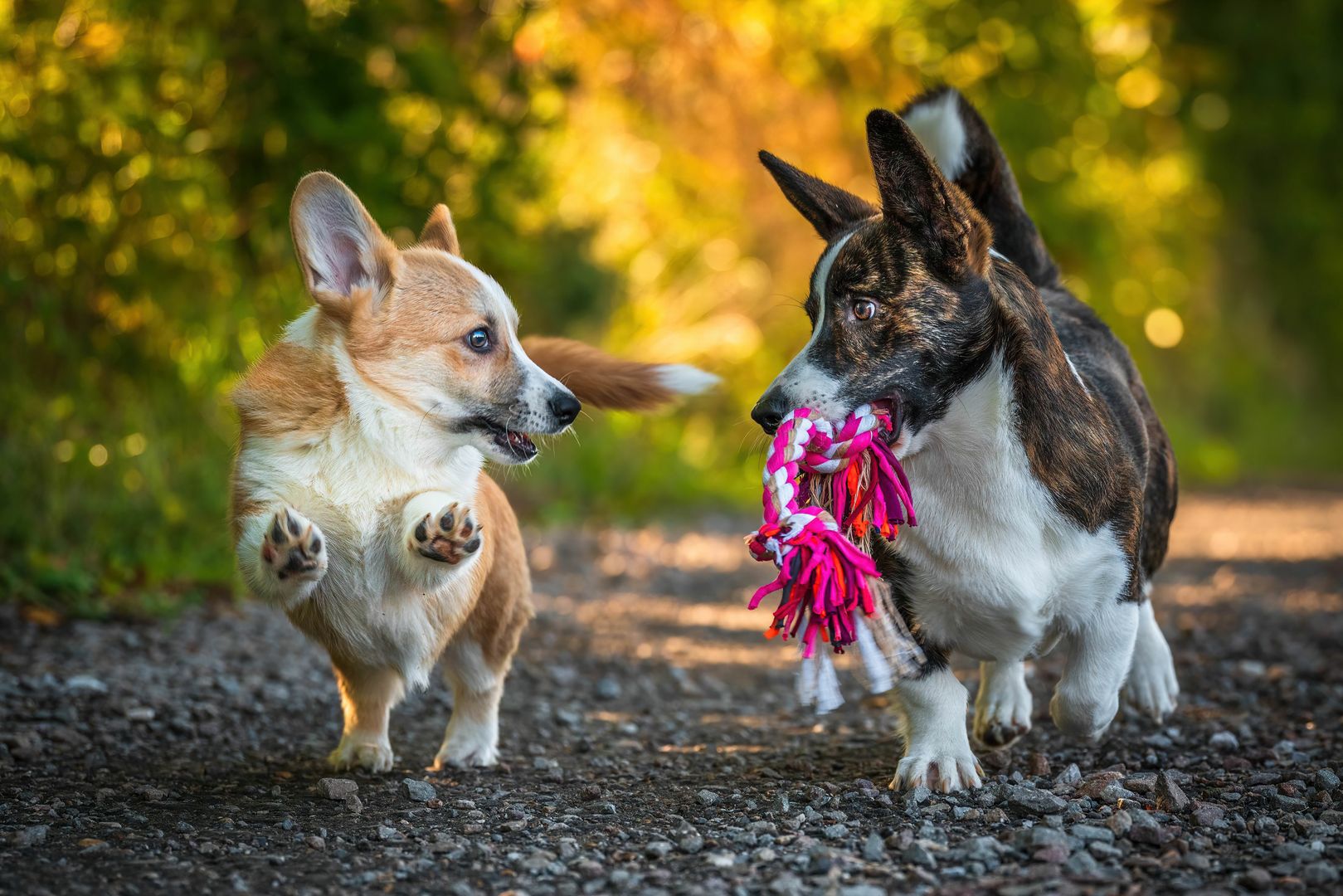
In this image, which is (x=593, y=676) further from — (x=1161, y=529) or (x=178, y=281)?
(x=178, y=281)

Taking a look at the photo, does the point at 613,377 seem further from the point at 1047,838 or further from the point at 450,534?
the point at 1047,838

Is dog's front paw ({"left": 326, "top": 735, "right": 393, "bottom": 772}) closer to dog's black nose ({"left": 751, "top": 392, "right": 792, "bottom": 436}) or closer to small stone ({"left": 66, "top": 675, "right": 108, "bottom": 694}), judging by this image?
small stone ({"left": 66, "top": 675, "right": 108, "bottom": 694})

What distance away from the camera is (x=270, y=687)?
14.7 feet

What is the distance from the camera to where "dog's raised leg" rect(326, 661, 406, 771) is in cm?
349

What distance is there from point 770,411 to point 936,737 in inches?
33.3

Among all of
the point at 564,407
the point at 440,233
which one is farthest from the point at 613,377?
the point at 440,233

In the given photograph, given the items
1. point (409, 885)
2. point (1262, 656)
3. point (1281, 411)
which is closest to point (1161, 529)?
point (1262, 656)

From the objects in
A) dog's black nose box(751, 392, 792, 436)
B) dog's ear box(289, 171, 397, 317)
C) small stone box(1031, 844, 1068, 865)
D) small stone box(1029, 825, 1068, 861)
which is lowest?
small stone box(1031, 844, 1068, 865)

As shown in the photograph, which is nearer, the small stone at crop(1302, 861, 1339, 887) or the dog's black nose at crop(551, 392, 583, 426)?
the small stone at crop(1302, 861, 1339, 887)

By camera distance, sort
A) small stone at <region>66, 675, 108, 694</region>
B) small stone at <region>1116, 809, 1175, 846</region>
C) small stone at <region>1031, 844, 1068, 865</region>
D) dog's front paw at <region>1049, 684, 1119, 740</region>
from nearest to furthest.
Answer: small stone at <region>1031, 844, 1068, 865</region>, small stone at <region>1116, 809, 1175, 846</region>, dog's front paw at <region>1049, 684, 1119, 740</region>, small stone at <region>66, 675, 108, 694</region>

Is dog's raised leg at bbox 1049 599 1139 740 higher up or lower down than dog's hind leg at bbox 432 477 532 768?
higher up

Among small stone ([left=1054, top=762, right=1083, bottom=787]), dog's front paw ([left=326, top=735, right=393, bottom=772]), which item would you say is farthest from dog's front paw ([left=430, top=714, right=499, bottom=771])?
small stone ([left=1054, top=762, right=1083, bottom=787])

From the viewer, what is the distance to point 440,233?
13.0ft

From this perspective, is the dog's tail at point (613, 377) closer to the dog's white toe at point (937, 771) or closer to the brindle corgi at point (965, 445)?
the brindle corgi at point (965, 445)
